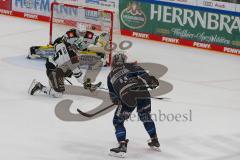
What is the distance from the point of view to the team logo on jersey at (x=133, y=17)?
23020mm

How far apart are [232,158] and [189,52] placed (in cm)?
911

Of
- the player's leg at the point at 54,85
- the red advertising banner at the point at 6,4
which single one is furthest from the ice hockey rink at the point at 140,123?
the red advertising banner at the point at 6,4

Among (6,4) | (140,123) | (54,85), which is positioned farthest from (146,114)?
(6,4)

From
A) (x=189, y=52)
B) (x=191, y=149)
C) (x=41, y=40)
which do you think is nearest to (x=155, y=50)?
(x=189, y=52)

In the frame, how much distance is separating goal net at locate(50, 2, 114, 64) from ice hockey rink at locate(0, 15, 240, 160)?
1.12 m

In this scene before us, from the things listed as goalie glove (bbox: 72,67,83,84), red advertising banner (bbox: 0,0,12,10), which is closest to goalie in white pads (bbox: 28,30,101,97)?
goalie glove (bbox: 72,67,83,84)

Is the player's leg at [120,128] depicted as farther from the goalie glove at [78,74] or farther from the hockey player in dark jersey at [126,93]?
the goalie glove at [78,74]

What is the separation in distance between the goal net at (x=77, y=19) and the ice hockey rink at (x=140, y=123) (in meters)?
1.12

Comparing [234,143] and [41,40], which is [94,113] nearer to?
[234,143]

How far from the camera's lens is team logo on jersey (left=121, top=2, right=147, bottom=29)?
23.0 m

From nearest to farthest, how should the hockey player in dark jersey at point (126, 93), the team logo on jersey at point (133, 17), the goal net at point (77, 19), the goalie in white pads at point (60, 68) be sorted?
the hockey player in dark jersey at point (126, 93) < the goalie in white pads at point (60, 68) < the goal net at point (77, 19) < the team logo on jersey at point (133, 17)

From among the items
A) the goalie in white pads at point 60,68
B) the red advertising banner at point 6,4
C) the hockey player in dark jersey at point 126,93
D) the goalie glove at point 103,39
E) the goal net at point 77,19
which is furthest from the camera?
the red advertising banner at point 6,4

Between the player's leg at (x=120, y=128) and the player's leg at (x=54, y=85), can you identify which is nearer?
the player's leg at (x=120, y=128)

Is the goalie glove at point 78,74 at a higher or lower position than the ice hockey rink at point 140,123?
higher
